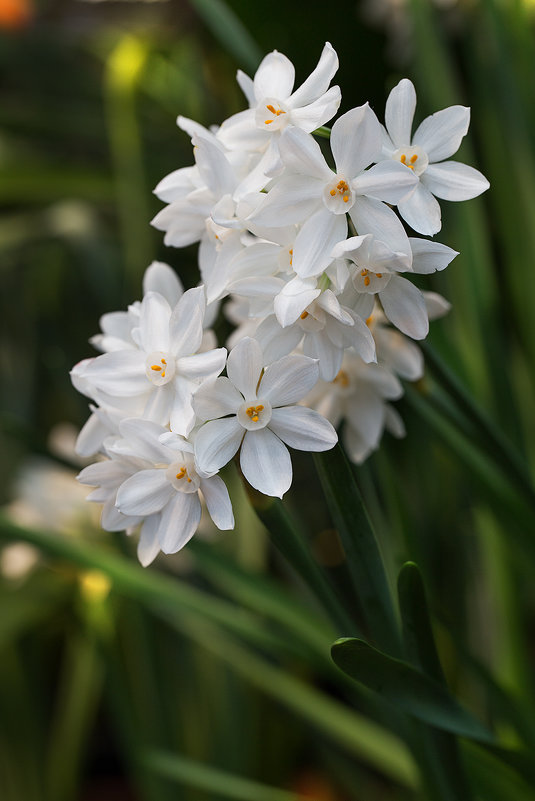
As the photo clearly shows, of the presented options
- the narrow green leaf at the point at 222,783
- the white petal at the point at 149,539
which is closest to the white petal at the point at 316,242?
the white petal at the point at 149,539

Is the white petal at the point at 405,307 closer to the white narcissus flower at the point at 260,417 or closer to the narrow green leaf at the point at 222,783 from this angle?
the white narcissus flower at the point at 260,417

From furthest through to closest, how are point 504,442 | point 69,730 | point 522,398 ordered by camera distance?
point 69,730, point 522,398, point 504,442

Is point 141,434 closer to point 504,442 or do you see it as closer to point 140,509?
point 140,509

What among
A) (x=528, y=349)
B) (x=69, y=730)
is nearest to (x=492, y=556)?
(x=528, y=349)

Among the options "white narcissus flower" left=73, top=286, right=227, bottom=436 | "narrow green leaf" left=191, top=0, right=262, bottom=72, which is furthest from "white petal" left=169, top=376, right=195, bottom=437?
"narrow green leaf" left=191, top=0, right=262, bottom=72

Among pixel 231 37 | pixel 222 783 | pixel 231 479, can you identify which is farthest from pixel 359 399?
pixel 231 479

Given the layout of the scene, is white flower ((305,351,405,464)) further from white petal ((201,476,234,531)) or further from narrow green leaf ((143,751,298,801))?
narrow green leaf ((143,751,298,801))
